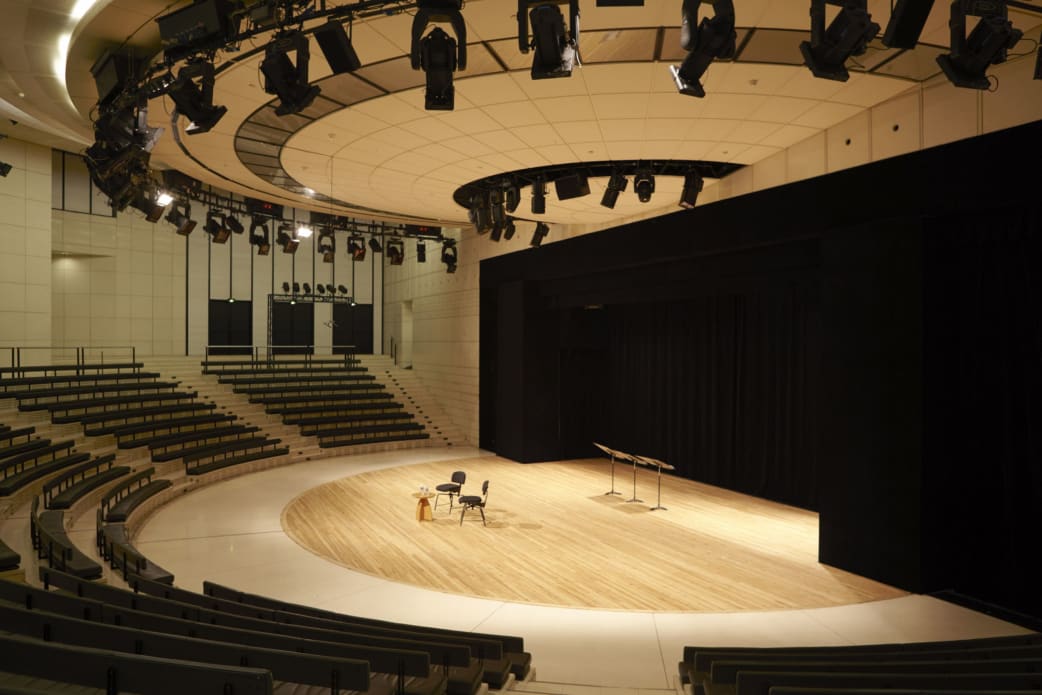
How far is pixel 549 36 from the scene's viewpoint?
4.47 metres

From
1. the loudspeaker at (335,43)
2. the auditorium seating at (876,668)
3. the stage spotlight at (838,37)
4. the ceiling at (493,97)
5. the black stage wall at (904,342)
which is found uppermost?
the ceiling at (493,97)

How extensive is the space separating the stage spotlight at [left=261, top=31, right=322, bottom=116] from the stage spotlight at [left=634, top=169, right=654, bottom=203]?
5105 millimetres

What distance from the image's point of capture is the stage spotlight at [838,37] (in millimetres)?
4172

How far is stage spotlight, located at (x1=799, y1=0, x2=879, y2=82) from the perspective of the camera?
417cm

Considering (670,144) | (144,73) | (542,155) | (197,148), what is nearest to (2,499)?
(197,148)

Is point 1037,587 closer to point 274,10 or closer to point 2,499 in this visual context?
point 274,10

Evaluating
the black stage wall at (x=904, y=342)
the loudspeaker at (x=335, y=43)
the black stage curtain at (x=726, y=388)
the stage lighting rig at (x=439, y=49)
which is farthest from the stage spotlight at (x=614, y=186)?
the loudspeaker at (x=335, y=43)

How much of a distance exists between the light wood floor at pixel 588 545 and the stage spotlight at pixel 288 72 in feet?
16.5

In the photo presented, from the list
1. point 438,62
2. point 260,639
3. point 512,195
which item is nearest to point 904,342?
point 438,62

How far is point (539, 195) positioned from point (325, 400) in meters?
10.3

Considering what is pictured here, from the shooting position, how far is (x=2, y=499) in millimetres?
8203

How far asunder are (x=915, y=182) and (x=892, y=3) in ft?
7.75

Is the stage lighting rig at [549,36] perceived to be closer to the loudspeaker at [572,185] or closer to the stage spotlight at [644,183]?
the loudspeaker at [572,185]

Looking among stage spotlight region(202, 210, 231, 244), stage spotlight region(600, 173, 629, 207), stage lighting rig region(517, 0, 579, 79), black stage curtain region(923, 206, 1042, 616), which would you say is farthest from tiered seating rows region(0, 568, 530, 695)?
stage spotlight region(202, 210, 231, 244)
